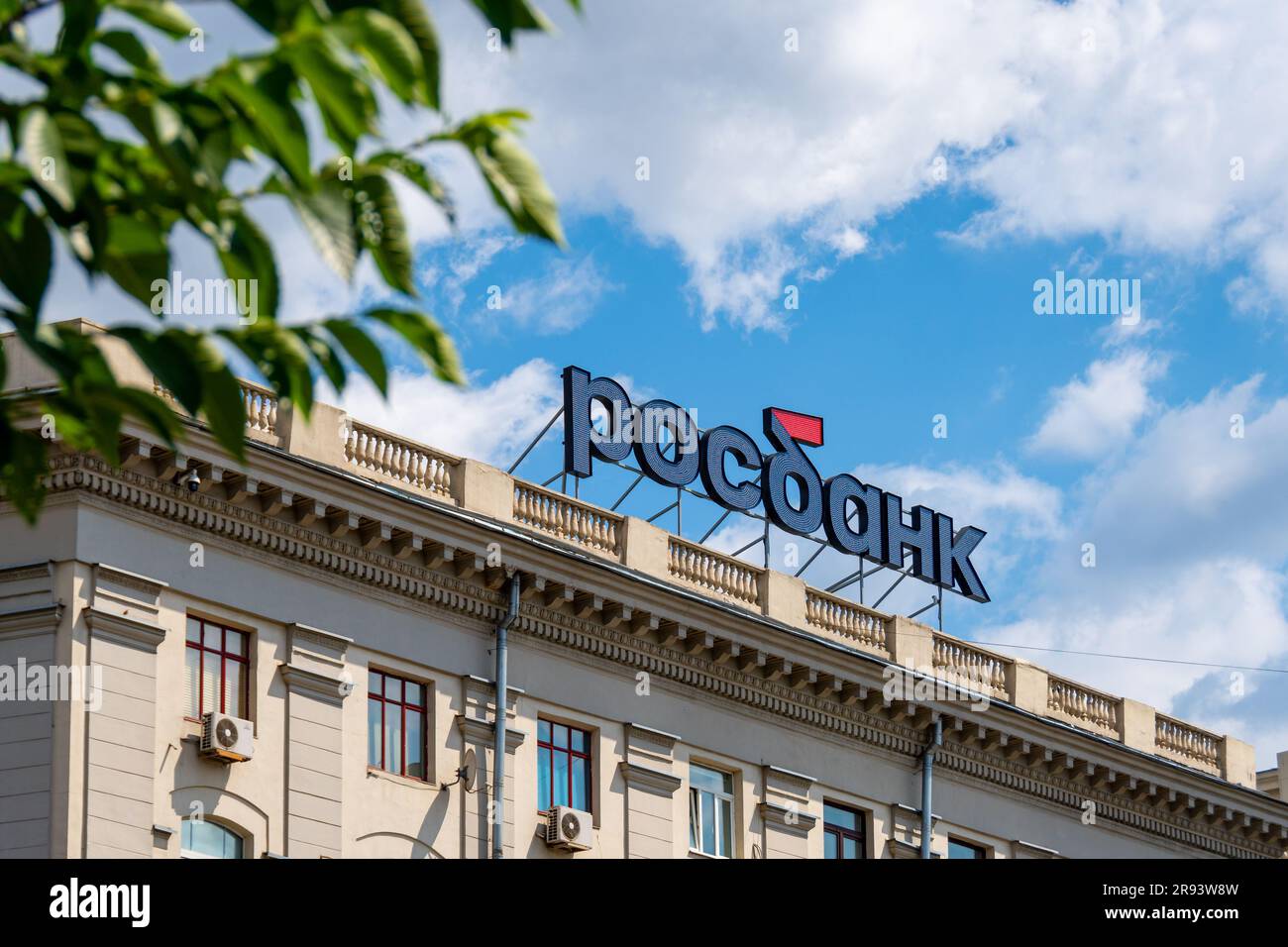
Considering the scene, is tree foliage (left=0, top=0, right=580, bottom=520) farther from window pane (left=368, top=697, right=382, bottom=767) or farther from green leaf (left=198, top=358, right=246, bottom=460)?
window pane (left=368, top=697, right=382, bottom=767)

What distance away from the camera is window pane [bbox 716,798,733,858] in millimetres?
37250

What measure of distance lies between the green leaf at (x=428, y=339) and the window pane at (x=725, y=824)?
103 feet

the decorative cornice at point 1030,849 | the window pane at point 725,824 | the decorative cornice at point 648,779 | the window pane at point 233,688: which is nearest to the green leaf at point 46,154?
the window pane at point 233,688

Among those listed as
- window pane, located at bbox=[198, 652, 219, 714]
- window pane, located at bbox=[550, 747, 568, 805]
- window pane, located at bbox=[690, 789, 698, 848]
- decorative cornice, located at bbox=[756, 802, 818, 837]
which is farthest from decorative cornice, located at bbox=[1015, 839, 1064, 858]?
window pane, located at bbox=[198, 652, 219, 714]

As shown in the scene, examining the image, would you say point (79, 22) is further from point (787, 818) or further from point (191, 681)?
point (787, 818)

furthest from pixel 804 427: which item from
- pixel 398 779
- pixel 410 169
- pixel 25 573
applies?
pixel 410 169

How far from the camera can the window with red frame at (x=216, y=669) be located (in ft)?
101

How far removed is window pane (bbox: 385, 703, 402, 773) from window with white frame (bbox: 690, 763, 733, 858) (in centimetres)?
569

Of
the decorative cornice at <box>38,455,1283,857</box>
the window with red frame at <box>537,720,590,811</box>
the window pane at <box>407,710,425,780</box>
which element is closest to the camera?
the decorative cornice at <box>38,455,1283,857</box>

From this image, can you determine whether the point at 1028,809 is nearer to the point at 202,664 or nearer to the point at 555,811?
the point at 555,811

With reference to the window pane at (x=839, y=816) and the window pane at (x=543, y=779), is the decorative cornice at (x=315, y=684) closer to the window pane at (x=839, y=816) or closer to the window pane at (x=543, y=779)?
the window pane at (x=543, y=779)

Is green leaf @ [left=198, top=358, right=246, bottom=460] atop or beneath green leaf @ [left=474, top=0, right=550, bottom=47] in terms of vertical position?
beneath

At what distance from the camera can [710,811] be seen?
123 feet
